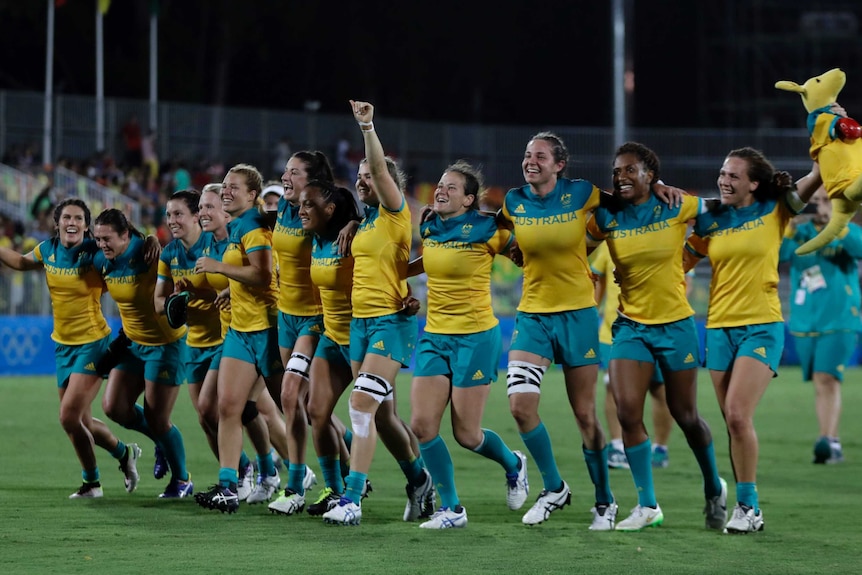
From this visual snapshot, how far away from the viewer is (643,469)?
8.77 metres

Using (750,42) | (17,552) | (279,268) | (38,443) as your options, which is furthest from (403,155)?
(17,552)

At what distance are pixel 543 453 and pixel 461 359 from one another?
2.83 feet

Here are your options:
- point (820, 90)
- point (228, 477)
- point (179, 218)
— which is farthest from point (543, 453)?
point (179, 218)

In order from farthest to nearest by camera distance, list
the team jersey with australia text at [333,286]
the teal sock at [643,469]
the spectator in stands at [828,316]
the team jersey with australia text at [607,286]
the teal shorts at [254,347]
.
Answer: the spectator in stands at [828,316] < the team jersey with australia text at [607,286] < the teal shorts at [254,347] < the team jersey with australia text at [333,286] < the teal sock at [643,469]

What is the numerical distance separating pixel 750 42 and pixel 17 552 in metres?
34.6

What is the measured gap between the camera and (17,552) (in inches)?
298

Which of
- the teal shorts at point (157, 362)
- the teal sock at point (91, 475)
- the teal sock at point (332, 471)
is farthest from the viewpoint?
the teal shorts at point (157, 362)

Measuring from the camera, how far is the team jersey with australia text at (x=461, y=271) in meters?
8.75

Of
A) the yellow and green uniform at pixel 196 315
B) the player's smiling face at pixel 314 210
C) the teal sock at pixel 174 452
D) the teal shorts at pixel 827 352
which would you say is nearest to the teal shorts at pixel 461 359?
the player's smiling face at pixel 314 210

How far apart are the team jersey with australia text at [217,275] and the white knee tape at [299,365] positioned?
30.1 inches

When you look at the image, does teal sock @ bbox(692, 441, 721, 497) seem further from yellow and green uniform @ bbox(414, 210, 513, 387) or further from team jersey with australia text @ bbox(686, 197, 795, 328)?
yellow and green uniform @ bbox(414, 210, 513, 387)

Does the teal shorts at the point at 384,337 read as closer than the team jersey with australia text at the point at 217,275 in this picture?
Yes

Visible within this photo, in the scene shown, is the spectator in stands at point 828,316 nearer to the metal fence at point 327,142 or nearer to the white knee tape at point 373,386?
the white knee tape at point 373,386

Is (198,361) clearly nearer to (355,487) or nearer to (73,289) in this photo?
(73,289)
